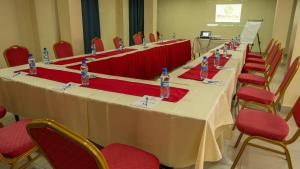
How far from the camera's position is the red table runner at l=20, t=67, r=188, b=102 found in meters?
1.65

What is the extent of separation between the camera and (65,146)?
82 centimetres

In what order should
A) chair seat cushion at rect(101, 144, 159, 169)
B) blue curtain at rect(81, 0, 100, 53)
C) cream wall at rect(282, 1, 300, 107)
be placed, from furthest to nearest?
1. blue curtain at rect(81, 0, 100, 53)
2. cream wall at rect(282, 1, 300, 107)
3. chair seat cushion at rect(101, 144, 159, 169)

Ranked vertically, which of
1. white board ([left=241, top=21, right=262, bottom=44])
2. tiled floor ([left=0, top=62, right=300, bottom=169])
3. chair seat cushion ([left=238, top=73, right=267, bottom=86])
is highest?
white board ([left=241, top=21, right=262, bottom=44])

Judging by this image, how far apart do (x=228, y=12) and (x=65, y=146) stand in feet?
29.0

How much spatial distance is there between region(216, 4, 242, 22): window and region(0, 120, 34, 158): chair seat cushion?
845cm

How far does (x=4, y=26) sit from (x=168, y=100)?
163 inches

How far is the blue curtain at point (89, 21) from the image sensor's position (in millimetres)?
5770

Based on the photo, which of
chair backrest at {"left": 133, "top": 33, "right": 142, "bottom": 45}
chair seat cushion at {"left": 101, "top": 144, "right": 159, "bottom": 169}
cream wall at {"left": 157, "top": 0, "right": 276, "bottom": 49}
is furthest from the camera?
cream wall at {"left": 157, "top": 0, "right": 276, "bottom": 49}

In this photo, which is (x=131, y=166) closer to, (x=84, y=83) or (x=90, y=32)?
(x=84, y=83)

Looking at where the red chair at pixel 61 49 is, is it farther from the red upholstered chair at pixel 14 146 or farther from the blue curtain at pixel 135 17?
the blue curtain at pixel 135 17

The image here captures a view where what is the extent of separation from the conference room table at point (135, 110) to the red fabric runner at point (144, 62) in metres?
0.72

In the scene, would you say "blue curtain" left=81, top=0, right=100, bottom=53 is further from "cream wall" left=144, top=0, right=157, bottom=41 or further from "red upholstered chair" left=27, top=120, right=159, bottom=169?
"red upholstered chair" left=27, top=120, right=159, bottom=169

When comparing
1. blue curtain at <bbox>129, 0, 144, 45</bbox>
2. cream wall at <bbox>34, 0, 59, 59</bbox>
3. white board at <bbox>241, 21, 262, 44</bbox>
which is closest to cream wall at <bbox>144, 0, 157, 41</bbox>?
blue curtain at <bbox>129, 0, 144, 45</bbox>

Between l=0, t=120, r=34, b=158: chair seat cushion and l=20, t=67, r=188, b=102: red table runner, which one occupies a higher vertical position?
l=20, t=67, r=188, b=102: red table runner
